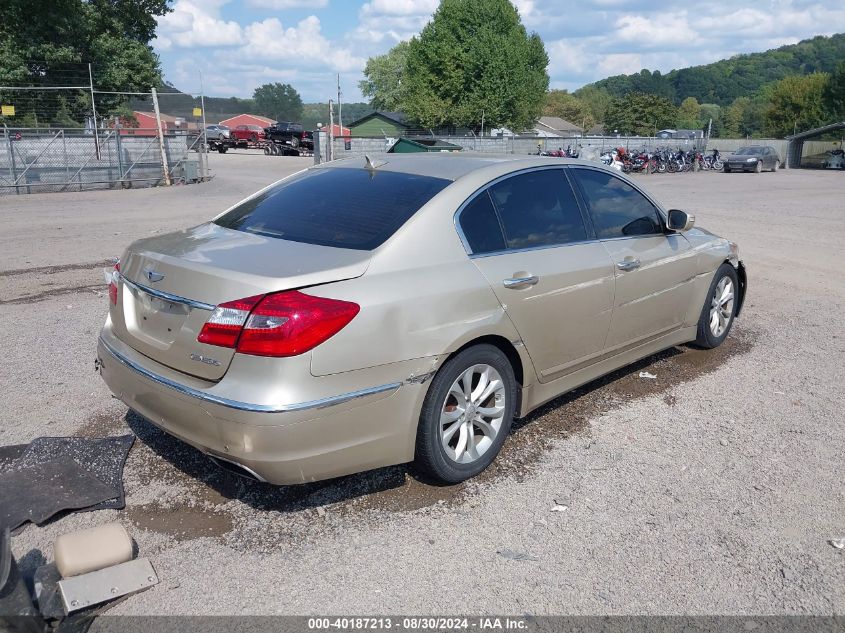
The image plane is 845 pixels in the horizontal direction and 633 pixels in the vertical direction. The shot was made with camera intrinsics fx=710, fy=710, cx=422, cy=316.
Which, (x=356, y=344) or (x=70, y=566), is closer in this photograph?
(x=70, y=566)

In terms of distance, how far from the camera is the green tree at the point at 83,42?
3281 centimetres

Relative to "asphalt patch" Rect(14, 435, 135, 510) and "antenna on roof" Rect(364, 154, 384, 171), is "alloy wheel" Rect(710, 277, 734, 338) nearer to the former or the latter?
"antenna on roof" Rect(364, 154, 384, 171)

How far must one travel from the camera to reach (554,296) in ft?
13.1

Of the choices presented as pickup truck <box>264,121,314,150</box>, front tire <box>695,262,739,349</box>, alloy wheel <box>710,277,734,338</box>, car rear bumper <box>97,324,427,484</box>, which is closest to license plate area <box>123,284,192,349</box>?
car rear bumper <box>97,324,427,484</box>

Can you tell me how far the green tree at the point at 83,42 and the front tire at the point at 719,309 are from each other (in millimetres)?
25115

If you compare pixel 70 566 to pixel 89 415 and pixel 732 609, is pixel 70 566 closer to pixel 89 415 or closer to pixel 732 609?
pixel 89 415

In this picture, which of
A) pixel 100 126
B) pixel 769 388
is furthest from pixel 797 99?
pixel 769 388

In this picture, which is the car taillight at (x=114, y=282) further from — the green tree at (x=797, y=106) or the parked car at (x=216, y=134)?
the green tree at (x=797, y=106)

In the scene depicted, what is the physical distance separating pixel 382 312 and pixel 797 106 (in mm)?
101295

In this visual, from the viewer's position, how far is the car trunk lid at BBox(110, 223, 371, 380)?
306 centimetres

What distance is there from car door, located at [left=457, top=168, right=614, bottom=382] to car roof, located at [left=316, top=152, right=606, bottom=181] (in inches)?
3.2

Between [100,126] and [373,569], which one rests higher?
[100,126]

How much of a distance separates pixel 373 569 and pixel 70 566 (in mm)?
1193

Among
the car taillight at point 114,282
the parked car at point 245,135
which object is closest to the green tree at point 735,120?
the parked car at point 245,135
